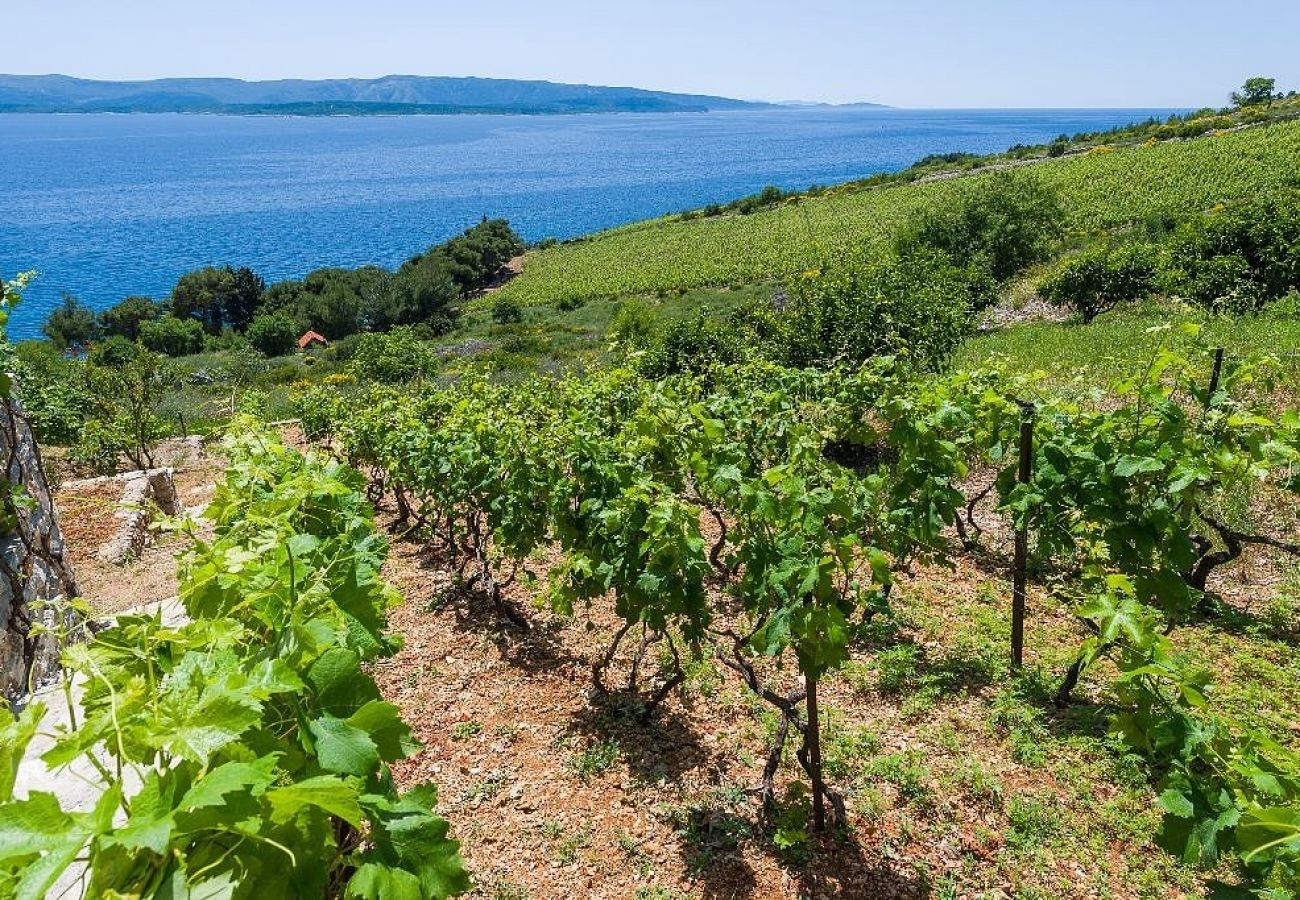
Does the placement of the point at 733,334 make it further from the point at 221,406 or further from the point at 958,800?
the point at 221,406

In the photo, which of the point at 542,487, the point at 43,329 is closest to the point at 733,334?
the point at 542,487

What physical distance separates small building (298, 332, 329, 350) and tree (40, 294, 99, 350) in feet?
63.3

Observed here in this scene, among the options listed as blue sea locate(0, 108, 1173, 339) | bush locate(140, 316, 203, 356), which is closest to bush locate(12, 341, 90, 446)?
bush locate(140, 316, 203, 356)

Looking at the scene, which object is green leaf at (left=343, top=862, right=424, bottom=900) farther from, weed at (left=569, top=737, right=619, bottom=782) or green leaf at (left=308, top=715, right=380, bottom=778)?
weed at (left=569, top=737, right=619, bottom=782)

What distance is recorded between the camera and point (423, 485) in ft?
29.1

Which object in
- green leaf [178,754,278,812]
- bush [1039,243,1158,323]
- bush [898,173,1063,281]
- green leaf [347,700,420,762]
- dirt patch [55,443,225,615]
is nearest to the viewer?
green leaf [178,754,278,812]

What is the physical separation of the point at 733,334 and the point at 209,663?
53.4 feet

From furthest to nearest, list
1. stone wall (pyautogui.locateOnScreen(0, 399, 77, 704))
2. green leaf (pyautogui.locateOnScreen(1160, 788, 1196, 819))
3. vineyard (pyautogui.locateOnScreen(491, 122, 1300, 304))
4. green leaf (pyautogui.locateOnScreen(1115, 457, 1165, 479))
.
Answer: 1. vineyard (pyautogui.locateOnScreen(491, 122, 1300, 304))
2. stone wall (pyautogui.locateOnScreen(0, 399, 77, 704))
3. green leaf (pyautogui.locateOnScreen(1115, 457, 1165, 479))
4. green leaf (pyautogui.locateOnScreen(1160, 788, 1196, 819))

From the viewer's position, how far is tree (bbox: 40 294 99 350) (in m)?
65.5

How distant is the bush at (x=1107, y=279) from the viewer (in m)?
24.5

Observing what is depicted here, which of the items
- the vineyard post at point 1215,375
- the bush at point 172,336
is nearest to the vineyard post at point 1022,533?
the vineyard post at point 1215,375

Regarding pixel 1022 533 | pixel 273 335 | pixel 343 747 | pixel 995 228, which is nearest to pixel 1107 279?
pixel 995 228

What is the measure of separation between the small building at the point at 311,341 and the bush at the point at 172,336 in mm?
9867

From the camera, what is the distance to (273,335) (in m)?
64.4
